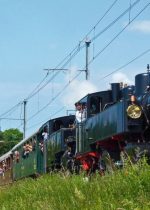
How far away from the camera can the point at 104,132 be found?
49.9 feet

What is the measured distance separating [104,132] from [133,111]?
6.76ft

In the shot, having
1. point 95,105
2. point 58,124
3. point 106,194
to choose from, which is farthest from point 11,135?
point 106,194

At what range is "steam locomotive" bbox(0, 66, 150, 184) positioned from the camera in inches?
524

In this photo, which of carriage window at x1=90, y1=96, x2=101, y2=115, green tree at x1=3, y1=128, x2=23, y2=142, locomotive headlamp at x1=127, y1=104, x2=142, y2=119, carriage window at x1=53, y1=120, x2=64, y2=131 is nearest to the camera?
locomotive headlamp at x1=127, y1=104, x2=142, y2=119

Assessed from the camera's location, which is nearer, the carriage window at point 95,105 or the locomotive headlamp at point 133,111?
the locomotive headlamp at point 133,111

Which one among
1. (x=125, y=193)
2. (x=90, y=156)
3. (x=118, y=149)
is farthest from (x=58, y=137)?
(x=125, y=193)

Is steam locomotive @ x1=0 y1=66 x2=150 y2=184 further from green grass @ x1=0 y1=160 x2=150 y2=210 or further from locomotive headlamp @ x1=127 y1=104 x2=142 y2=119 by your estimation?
green grass @ x1=0 y1=160 x2=150 y2=210

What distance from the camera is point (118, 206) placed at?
23.7 ft

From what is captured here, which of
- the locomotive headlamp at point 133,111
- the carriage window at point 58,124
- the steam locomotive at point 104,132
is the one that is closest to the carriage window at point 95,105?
the steam locomotive at point 104,132

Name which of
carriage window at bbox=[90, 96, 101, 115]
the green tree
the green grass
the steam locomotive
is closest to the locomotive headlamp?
the steam locomotive

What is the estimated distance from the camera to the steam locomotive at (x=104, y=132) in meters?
13.3

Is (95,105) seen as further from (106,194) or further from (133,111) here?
(106,194)

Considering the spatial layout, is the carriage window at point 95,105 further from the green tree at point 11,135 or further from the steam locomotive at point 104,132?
the green tree at point 11,135

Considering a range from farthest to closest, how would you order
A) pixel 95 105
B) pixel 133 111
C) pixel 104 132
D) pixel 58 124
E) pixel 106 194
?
1. pixel 58 124
2. pixel 95 105
3. pixel 104 132
4. pixel 133 111
5. pixel 106 194
